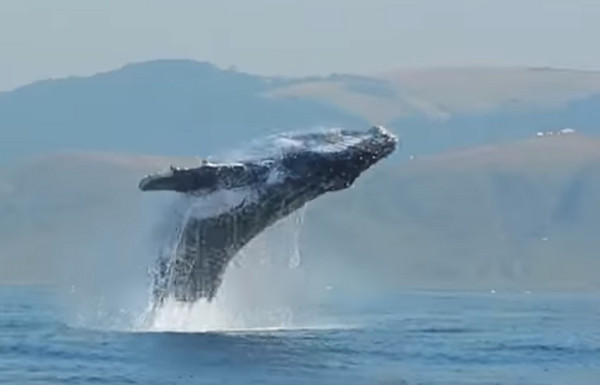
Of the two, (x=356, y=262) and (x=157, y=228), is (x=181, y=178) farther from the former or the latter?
(x=356, y=262)

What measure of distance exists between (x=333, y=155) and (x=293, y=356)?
13.9ft

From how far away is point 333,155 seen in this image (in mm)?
42031

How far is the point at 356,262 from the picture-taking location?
7849 inches

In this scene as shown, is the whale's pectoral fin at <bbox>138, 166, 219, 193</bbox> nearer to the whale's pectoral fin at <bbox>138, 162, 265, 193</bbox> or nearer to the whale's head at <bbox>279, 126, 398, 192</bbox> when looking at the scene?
the whale's pectoral fin at <bbox>138, 162, 265, 193</bbox>

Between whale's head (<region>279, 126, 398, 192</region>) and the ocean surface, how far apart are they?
355cm

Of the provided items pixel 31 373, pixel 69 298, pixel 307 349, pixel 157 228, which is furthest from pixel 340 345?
pixel 69 298

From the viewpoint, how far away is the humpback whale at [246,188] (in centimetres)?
4181

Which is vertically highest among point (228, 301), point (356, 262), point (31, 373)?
point (356, 262)

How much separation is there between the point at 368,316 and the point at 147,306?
21.9 meters

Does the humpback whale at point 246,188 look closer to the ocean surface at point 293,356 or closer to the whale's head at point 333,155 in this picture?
the whale's head at point 333,155

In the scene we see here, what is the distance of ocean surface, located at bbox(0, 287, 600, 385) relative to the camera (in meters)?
40.4

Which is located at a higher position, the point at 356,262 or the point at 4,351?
the point at 356,262

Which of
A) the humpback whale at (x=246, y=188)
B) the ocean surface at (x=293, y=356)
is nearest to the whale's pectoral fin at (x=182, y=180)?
the humpback whale at (x=246, y=188)

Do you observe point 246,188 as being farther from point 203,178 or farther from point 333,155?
point 333,155
